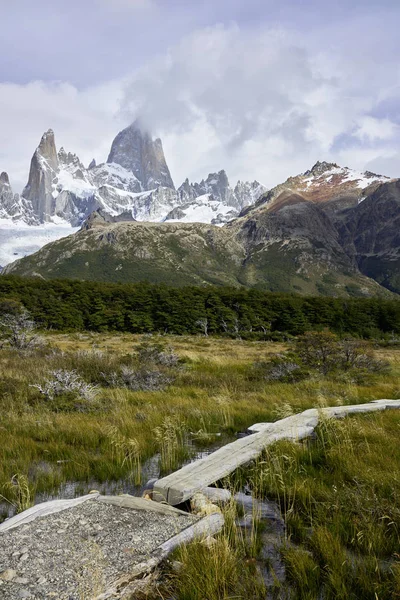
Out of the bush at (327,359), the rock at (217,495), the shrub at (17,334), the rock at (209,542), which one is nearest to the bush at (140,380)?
the bush at (327,359)

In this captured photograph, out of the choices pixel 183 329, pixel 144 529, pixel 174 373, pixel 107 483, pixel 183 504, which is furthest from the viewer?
pixel 183 329

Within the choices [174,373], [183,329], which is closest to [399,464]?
[174,373]

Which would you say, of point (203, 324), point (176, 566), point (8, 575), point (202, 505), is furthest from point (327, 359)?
point (203, 324)

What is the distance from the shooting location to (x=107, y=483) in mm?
5750

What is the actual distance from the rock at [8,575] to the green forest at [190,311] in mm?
47481

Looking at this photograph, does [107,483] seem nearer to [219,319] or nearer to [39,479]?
[39,479]

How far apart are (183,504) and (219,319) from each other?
49.8 metres

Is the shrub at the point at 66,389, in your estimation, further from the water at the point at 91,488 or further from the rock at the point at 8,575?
the rock at the point at 8,575

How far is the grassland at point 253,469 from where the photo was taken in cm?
324

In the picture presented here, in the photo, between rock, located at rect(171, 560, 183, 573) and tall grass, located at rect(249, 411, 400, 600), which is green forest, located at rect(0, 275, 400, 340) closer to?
tall grass, located at rect(249, 411, 400, 600)

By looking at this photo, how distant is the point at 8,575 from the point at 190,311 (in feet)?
165

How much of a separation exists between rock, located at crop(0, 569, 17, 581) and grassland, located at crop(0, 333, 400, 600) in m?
1.24

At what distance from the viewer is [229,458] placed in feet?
20.2

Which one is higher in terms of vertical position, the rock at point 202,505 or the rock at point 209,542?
the rock at point 209,542
